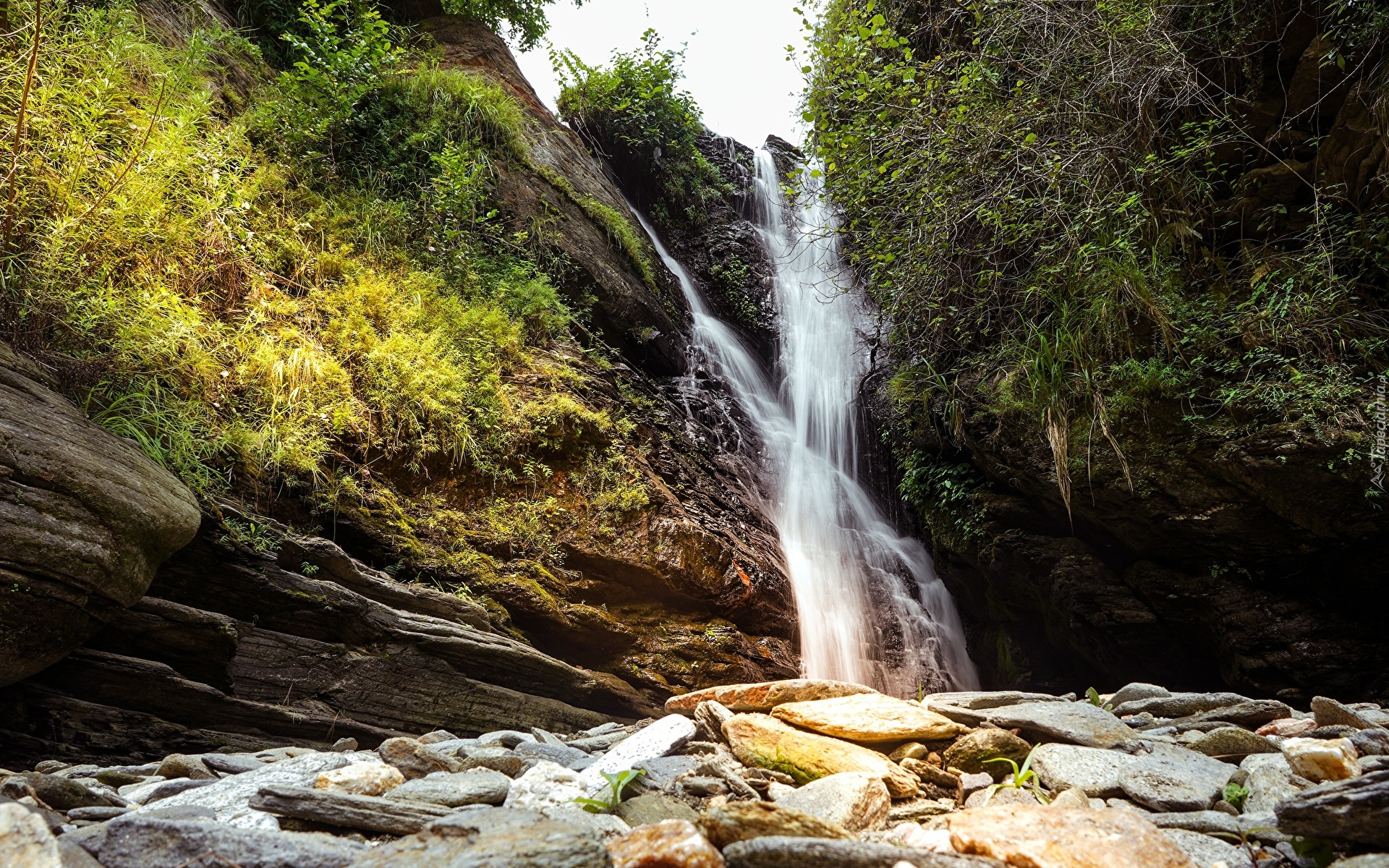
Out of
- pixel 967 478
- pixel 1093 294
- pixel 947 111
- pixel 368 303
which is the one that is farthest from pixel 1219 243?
pixel 368 303

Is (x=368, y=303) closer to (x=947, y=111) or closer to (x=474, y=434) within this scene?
(x=474, y=434)

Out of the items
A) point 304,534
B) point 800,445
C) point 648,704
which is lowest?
point 648,704

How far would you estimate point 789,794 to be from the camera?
2453 millimetres

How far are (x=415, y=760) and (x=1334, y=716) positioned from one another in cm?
424

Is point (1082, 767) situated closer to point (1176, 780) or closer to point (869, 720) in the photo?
point (1176, 780)

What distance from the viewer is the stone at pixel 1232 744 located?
2.84 meters

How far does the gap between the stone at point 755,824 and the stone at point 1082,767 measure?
126 cm

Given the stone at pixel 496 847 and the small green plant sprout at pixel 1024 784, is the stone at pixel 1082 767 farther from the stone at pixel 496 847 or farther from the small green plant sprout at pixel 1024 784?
the stone at pixel 496 847

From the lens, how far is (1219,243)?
572 centimetres

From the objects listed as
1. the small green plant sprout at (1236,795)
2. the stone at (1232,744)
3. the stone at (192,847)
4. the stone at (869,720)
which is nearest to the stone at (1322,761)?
the small green plant sprout at (1236,795)

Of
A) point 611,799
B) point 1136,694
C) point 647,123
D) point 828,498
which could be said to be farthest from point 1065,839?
point 647,123

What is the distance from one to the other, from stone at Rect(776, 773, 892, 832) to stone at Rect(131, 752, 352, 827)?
165 cm

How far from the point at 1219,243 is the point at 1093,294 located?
1190 mm

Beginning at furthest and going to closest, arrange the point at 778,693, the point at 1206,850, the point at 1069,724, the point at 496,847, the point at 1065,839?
1. the point at 778,693
2. the point at 1069,724
3. the point at 1206,850
4. the point at 1065,839
5. the point at 496,847
